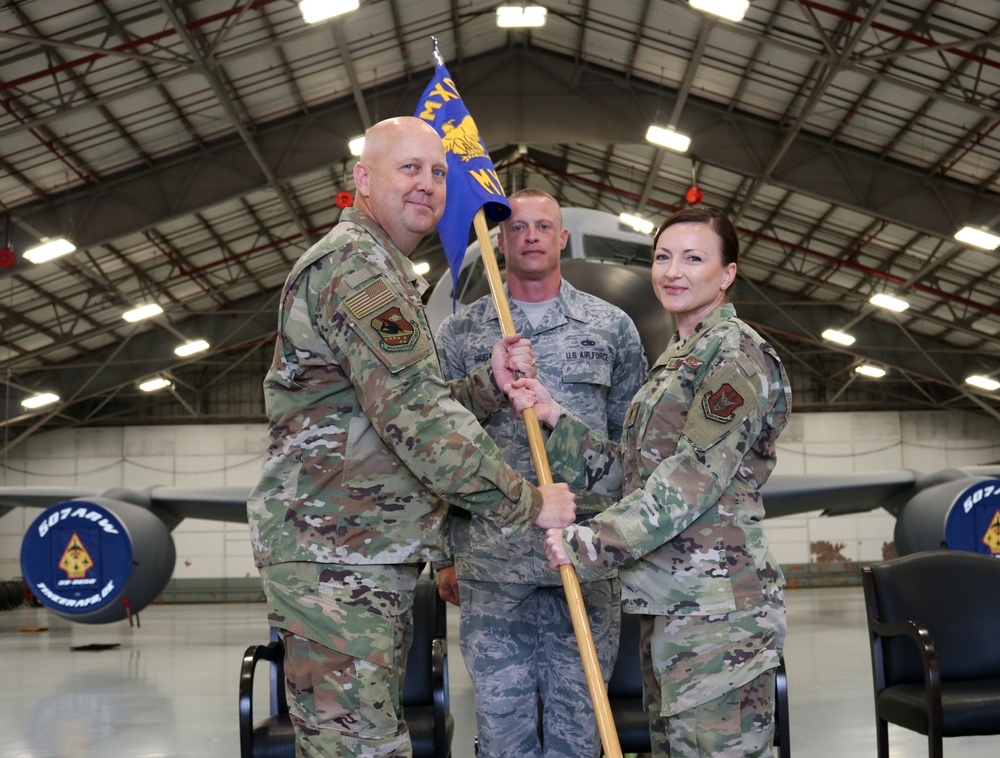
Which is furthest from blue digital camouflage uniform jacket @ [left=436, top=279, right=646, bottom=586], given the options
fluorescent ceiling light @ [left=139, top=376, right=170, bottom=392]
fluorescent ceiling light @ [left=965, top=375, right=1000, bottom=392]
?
fluorescent ceiling light @ [left=139, top=376, right=170, bottom=392]

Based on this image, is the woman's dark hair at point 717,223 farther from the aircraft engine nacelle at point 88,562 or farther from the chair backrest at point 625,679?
the aircraft engine nacelle at point 88,562

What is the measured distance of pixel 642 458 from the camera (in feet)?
7.68

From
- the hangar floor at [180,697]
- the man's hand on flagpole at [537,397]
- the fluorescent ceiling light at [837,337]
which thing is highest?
the fluorescent ceiling light at [837,337]

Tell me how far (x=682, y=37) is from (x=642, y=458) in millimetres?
12420

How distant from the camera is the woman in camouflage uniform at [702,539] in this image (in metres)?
2.12

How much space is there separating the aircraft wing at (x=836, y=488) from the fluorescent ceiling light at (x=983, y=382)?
53.8 ft

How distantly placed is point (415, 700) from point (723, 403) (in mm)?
2008

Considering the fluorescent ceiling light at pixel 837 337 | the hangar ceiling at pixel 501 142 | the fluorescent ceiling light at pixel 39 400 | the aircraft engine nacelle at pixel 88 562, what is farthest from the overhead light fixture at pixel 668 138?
the fluorescent ceiling light at pixel 39 400

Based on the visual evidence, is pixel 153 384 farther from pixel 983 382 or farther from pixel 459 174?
pixel 459 174

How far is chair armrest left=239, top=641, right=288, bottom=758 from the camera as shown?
3.05 meters

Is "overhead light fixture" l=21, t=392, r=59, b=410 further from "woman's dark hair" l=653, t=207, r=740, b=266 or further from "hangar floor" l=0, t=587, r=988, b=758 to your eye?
"woman's dark hair" l=653, t=207, r=740, b=266

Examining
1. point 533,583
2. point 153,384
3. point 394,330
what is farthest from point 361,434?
point 153,384

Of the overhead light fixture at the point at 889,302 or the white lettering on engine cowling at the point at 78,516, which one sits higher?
the overhead light fixture at the point at 889,302

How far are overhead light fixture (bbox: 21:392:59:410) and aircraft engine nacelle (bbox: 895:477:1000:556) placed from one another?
66.9ft
